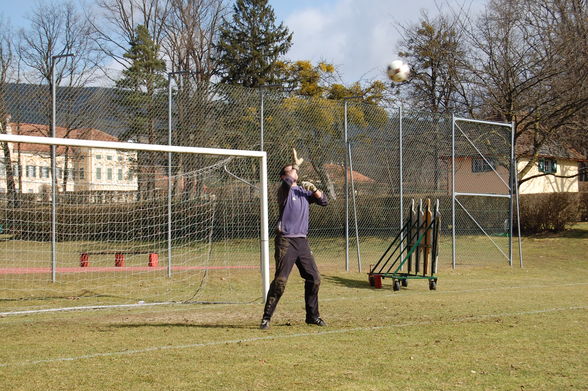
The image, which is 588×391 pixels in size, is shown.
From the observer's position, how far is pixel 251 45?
1762 inches

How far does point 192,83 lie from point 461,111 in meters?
15.4

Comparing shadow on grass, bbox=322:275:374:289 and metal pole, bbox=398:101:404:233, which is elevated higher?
metal pole, bbox=398:101:404:233

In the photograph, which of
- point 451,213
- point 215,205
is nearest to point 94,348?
point 215,205

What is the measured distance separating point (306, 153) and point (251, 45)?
1161 inches

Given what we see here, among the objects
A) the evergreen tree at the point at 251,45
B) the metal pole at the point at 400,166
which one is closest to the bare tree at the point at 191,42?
the evergreen tree at the point at 251,45

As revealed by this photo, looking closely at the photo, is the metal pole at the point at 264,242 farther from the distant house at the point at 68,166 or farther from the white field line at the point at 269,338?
the distant house at the point at 68,166

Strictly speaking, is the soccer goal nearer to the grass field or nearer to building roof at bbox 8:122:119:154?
building roof at bbox 8:122:119:154

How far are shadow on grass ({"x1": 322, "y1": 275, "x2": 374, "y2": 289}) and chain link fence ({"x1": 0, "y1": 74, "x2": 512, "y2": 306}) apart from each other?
3.98 ft

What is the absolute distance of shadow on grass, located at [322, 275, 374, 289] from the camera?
45.5 feet

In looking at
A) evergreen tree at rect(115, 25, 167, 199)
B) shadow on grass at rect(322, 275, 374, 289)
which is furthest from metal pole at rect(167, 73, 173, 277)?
shadow on grass at rect(322, 275, 374, 289)

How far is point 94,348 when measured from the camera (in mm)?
7293

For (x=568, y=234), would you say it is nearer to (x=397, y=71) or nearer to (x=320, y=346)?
(x=397, y=71)

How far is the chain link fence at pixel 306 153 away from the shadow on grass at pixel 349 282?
121 centimetres

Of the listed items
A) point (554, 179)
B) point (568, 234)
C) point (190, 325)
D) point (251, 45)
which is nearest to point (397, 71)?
point (190, 325)
